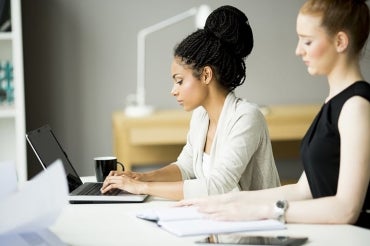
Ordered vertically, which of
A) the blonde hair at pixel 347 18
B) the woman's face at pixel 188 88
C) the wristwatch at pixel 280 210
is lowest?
the wristwatch at pixel 280 210

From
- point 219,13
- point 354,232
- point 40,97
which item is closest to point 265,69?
point 40,97

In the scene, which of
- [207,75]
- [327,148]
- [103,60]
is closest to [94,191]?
[207,75]

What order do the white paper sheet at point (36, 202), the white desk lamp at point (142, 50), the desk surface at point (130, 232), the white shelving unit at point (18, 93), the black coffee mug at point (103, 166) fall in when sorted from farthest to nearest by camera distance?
the white desk lamp at point (142, 50) < the white shelving unit at point (18, 93) < the black coffee mug at point (103, 166) < the desk surface at point (130, 232) < the white paper sheet at point (36, 202)

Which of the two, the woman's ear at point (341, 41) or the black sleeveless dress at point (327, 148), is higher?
the woman's ear at point (341, 41)

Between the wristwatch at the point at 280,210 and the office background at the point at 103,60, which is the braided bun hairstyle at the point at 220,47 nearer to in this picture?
the wristwatch at the point at 280,210

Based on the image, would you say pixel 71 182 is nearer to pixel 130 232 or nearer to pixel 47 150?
pixel 47 150

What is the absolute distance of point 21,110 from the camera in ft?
12.0

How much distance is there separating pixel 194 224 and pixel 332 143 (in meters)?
0.39

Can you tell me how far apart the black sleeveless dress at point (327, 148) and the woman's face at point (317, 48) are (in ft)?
0.25

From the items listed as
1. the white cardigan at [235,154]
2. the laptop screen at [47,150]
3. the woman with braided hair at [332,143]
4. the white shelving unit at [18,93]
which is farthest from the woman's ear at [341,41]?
the white shelving unit at [18,93]

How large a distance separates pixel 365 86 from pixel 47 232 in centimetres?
78

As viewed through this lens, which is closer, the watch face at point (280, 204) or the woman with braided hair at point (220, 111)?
the watch face at point (280, 204)

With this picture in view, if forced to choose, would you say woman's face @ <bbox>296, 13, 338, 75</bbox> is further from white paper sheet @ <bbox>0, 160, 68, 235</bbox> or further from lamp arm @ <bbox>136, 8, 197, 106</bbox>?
lamp arm @ <bbox>136, 8, 197, 106</bbox>

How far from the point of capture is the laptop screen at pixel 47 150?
1981 millimetres
